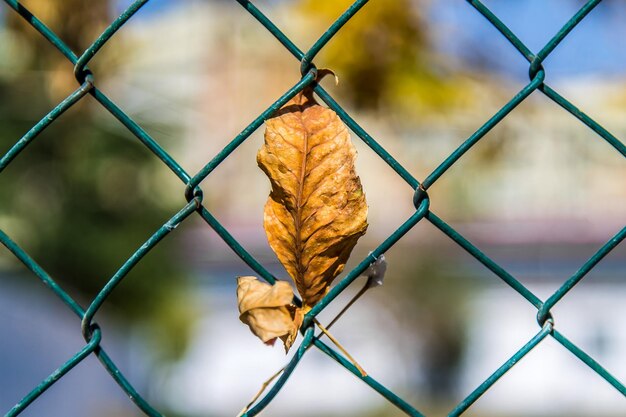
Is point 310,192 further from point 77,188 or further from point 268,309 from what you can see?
point 77,188

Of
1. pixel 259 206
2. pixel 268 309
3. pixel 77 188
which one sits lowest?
pixel 268 309

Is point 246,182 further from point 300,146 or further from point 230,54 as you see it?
point 300,146

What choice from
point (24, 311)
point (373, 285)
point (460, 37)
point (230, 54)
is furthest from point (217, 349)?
point (373, 285)

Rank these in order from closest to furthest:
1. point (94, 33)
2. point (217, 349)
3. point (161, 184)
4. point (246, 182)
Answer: point (94, 33) → point (161, 184) → point (246, 182) → point (217, 349)

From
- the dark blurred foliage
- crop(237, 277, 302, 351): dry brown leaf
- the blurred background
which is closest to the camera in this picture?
crop(237, 277, 302, 351): dry brown leaf

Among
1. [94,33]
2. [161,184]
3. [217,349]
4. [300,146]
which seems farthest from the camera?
[217,349]

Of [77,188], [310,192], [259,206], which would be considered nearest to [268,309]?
[310,192]

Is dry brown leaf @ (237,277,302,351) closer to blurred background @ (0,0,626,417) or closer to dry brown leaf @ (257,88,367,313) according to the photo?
dry brown leaf @ (257,88,367,313)

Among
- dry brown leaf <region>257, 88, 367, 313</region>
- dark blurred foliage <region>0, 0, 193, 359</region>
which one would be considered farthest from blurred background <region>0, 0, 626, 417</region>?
dry brown leaf <region>257, 88, 367, 313</region>
